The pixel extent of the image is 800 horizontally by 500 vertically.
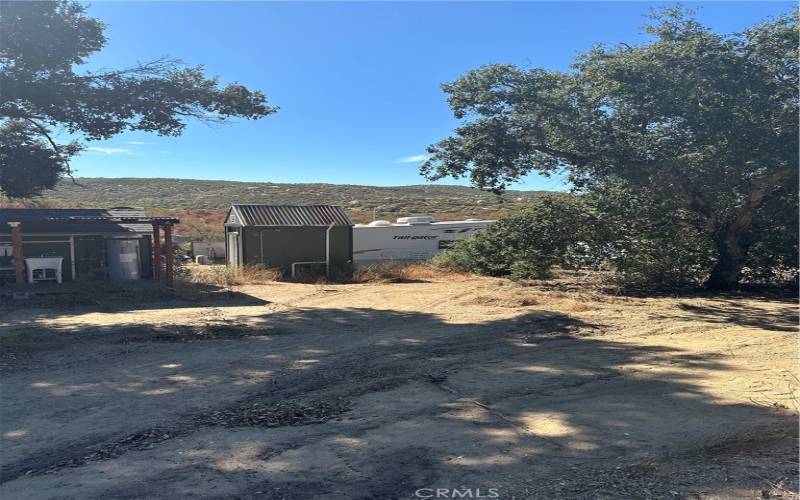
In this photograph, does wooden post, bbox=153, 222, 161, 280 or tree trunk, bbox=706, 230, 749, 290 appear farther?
wooden post, bbox=153, 222, 161, 280

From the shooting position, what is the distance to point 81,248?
58.2 ft

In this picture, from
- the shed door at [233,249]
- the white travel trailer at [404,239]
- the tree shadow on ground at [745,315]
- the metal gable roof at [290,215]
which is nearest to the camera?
the tree shadow on ground at [745,315]

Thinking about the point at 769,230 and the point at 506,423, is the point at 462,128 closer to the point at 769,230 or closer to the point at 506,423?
the point at 769,230

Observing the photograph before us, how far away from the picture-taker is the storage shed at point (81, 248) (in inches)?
643

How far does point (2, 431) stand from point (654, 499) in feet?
16.2

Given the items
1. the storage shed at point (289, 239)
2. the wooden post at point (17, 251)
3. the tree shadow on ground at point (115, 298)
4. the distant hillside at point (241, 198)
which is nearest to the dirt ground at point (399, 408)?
the tree shadow on ground at point (115, 298)

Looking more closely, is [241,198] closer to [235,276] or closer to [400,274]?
[400,274]

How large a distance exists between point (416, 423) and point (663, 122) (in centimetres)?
921

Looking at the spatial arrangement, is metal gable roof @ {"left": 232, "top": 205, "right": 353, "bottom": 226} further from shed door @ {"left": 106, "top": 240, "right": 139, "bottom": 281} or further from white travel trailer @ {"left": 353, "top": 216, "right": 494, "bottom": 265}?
shed door @ {"left": 106, "top": 240, "right": 139, "bottom": 281}

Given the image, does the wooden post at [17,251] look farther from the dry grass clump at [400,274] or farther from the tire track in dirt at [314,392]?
the tire track in dirt at [314,392]

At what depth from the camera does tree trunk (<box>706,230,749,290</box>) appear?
47.7 ft

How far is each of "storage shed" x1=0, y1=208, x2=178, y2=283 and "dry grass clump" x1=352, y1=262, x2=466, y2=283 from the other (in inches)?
265

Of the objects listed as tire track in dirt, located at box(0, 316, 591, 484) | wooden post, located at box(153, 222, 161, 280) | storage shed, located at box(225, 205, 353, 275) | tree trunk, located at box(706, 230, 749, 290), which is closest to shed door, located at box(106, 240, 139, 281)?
wooden post, located at box(153, 222, 161, 280)

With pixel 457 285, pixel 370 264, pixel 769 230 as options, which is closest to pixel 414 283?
pixel 457 285
